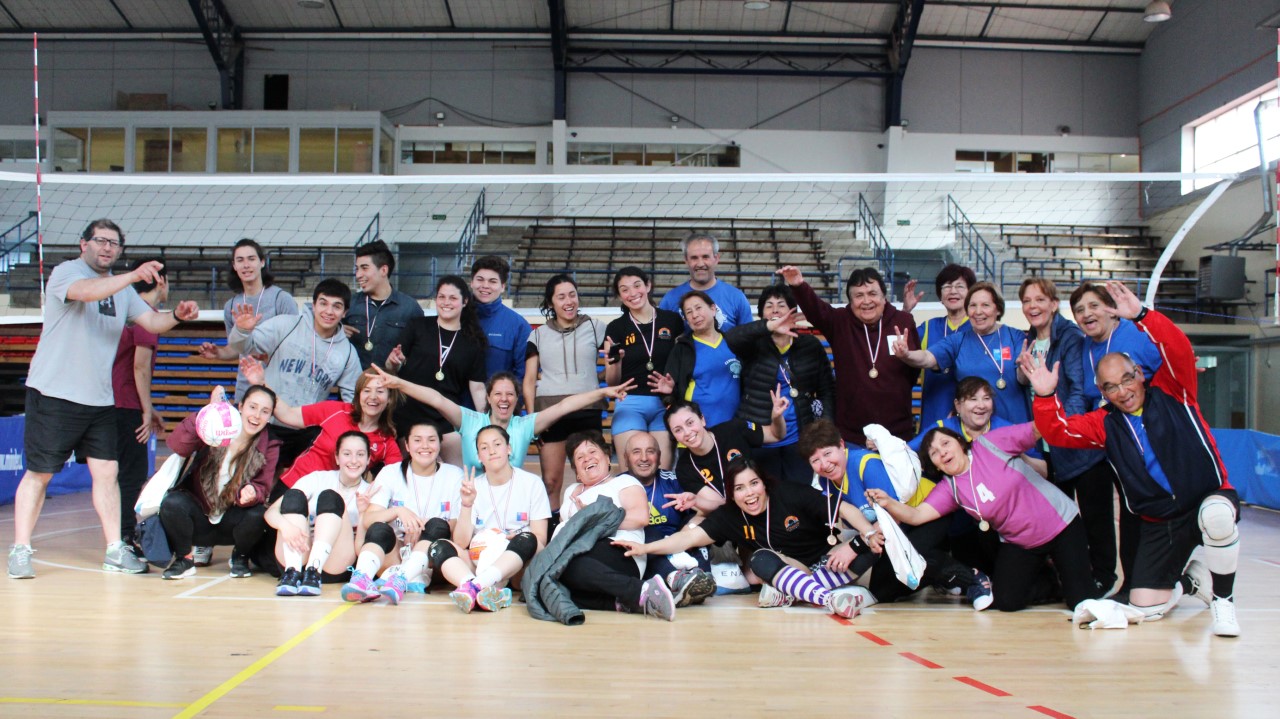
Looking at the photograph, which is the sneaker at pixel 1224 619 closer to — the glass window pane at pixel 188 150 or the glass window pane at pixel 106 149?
the glass window pane at pixel 188 150

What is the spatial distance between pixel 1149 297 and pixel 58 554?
7.57 m

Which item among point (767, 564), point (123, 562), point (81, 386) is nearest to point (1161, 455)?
point (767, 564)

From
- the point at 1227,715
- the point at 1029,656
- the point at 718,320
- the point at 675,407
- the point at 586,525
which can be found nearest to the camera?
the point at 1227,715

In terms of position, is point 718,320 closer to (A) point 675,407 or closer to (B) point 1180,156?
(A) point 675,407

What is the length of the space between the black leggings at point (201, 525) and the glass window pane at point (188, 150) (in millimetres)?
14616

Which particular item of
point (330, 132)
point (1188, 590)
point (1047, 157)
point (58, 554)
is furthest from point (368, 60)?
point (1188, 590)

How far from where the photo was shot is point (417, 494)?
4.58 metres

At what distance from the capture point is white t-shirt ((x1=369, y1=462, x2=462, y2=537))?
4.55 metres

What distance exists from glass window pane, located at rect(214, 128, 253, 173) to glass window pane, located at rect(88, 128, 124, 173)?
6.25 ft

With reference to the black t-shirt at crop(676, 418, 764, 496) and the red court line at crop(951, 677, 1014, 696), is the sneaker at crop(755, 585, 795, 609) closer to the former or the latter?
the black t-shirt at crop(676, 418, 764, 496)

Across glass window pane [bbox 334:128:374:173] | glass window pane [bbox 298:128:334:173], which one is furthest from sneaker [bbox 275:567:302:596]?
glass window pane [bbox 298:128:334:173]

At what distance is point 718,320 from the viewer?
520cm

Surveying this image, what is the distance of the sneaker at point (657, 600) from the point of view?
12.8ft

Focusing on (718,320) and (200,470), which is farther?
(718,320)
